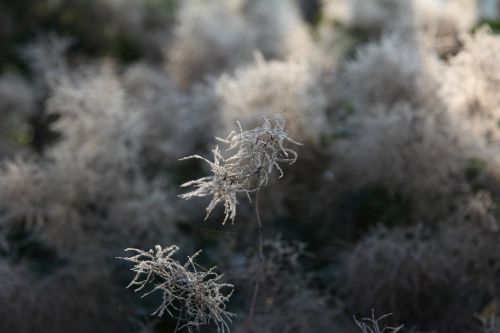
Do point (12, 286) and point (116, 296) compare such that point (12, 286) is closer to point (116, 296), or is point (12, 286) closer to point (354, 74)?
point (116, 296)

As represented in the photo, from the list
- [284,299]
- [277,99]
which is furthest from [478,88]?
[284,299]

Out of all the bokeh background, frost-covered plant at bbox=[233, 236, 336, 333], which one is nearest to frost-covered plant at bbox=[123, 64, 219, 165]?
the bokeh background

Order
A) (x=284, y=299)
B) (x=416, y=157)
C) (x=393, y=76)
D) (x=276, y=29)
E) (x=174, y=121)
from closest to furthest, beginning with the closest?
(x=284, y=299) < (x=416, y=157) < (x=393, y=76) < (x=174, y=121) < (x=276, y=29)

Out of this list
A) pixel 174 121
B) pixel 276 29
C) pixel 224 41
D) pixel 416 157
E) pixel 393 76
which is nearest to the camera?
pixel 416 157

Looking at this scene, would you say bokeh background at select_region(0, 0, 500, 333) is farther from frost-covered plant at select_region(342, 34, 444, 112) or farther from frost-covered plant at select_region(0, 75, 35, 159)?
frost-covered plant at select_region(0, 75, 35, 159)

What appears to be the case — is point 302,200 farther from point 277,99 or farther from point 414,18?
point 414,18

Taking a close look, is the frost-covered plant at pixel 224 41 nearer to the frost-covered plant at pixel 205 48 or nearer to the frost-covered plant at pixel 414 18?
Result: the frost-covered plant at pixel 205 48

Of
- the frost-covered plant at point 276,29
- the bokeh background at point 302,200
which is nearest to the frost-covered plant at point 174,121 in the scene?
the bokeh background at point 302,200

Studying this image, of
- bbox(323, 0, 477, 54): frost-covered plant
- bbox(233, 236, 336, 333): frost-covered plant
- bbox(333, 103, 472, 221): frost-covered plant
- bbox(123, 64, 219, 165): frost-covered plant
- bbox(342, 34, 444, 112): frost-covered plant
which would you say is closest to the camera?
bbox(233, 236, 336, 333): frost-covered plant
